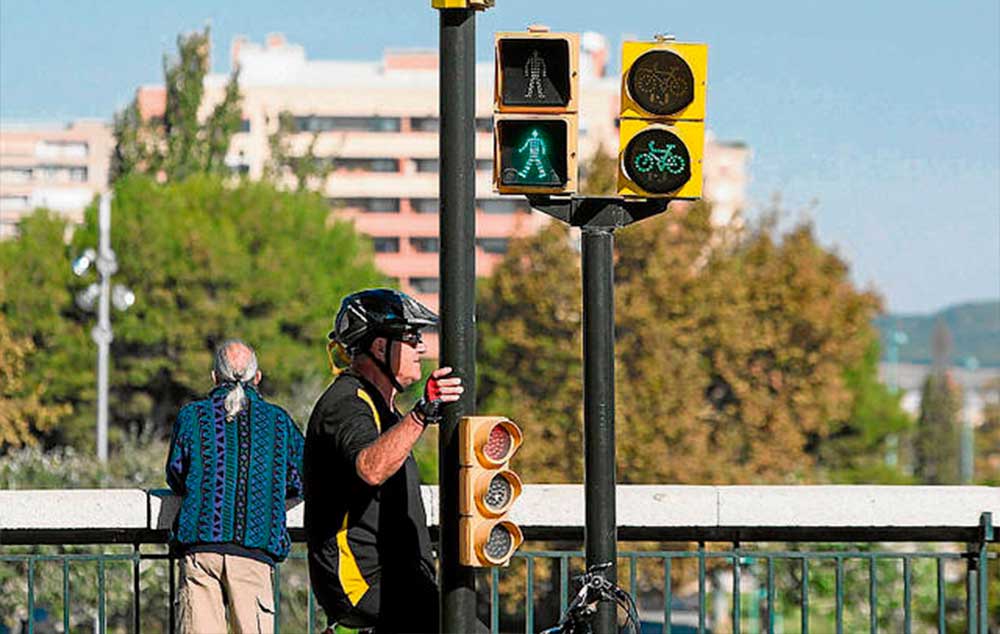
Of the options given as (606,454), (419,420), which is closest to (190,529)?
(606,454)

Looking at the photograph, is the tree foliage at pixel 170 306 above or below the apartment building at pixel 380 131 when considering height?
below

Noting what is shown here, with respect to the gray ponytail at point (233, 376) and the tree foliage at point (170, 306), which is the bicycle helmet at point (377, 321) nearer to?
the gray ponytail at point (233, 376)

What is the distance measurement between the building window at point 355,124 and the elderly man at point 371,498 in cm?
14282

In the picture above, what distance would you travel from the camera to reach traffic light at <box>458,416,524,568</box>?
7.13 metres

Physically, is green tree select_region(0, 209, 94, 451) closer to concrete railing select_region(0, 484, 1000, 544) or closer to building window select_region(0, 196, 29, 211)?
concrete railing select_region(0, 484, 1000, 544)

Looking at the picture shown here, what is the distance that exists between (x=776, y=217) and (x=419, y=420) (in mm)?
68001

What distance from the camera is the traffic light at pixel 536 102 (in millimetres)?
8227

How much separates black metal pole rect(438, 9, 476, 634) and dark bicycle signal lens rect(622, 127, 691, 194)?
3.97ft

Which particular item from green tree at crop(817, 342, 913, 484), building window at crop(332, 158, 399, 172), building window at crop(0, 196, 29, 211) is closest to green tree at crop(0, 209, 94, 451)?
green tree at crop(817, 342, 913, 484)

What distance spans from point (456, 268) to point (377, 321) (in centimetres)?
33

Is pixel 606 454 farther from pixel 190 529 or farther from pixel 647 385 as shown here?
pixel 647 385

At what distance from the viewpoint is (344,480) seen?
6.98 metres

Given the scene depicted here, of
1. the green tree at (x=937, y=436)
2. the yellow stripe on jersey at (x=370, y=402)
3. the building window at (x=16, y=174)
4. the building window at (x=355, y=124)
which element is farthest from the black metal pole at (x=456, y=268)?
the building window at (x=16, y=174)

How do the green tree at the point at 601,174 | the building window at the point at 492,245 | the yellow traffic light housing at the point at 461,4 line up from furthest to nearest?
the building window at the point at 492,245
the green tree at the point at 601,174
the yellow traffic light housing at the point at 461,4
